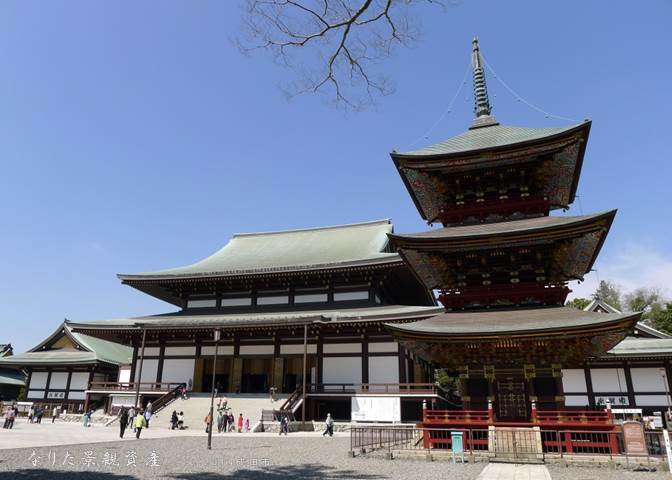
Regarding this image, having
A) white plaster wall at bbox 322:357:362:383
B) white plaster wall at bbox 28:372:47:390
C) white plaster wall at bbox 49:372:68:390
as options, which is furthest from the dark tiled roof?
white plaster wall at bbox 28:372:47:390

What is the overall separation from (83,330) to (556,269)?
31910mm

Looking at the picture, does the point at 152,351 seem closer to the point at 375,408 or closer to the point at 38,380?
the point at 38,380

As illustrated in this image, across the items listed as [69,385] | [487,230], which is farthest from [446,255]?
[69,385]

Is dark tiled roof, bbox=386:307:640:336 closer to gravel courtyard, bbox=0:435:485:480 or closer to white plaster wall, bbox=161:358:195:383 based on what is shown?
gravel courtyard, bbox=0:435:485:480

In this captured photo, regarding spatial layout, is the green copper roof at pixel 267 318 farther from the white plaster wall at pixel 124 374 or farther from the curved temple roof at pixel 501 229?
the curved temple roof at pixel 501 229

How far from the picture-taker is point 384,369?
28500 mm

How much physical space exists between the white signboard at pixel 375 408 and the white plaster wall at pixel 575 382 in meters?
11.3

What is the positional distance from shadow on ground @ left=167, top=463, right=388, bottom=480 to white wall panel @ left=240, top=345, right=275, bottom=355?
60.7 feet

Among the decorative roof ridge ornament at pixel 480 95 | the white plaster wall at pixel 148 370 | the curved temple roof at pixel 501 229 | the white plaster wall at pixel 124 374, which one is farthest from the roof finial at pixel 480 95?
the white plaster wall at pixel 124 374

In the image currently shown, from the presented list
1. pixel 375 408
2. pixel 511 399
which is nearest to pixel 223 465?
pixel 511 399

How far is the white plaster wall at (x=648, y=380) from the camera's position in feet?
89.0

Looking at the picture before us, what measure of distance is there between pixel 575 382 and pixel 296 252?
2258 cm

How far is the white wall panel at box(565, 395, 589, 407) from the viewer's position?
28.5 metres

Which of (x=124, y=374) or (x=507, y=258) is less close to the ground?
(x=507, y=258)
